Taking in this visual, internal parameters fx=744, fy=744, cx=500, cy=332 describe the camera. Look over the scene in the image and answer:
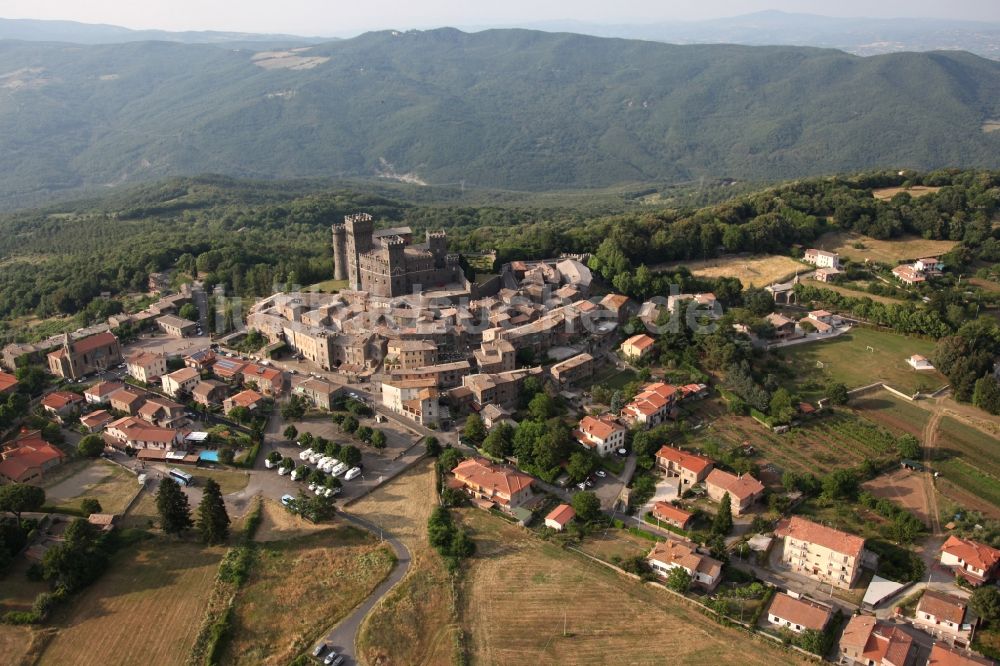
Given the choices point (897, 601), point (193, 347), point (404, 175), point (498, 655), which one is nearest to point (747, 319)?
point (897, 601)

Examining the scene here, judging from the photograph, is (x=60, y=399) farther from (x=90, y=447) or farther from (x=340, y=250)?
(x=340, y=250)

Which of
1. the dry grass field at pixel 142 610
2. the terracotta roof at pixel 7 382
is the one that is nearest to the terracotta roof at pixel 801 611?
the dry grass field at pixel 142 610

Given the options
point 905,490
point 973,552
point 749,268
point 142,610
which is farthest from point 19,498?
point 749,268

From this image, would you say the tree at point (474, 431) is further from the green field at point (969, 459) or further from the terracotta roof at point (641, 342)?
the green field at point (969, 459)

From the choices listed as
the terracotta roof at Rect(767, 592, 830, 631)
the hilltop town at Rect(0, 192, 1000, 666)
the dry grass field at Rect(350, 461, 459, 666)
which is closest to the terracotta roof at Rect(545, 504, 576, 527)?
the hilltop town at Rect(0, 192, 1000, 666)

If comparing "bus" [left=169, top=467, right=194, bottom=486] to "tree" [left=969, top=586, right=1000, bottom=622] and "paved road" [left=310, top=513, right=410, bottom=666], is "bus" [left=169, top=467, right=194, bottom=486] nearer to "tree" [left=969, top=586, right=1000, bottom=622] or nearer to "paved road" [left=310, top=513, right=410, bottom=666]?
"paved road" [left=310, top=513, right=410, bottom=666]
